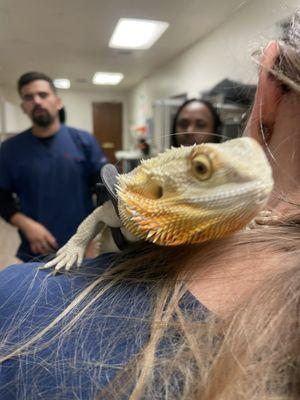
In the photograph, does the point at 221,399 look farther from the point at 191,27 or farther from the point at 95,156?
the point at 191,27

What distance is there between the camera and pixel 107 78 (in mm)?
7824

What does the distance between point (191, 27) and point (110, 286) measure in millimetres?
4066

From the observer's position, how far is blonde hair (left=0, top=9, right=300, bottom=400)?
36 centimetres

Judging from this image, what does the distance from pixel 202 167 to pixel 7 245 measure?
4317 millimetres

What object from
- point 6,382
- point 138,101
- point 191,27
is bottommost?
point 6,382

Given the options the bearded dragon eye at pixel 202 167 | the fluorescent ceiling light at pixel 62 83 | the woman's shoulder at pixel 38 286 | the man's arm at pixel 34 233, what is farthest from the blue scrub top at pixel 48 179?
the fluorescent ceiling light at pixel 62 83

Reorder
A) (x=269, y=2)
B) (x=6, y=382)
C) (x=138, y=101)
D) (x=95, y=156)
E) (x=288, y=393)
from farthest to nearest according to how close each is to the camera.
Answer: (x=138, y=101)
(x=95, y=156)
(x=269, y=2)
(x=6, y=382)
(x=288, y=393)

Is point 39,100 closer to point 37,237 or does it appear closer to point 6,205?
point 6,205

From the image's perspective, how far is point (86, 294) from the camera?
1.74 ft

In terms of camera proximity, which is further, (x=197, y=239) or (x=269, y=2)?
(x=269, y=2)

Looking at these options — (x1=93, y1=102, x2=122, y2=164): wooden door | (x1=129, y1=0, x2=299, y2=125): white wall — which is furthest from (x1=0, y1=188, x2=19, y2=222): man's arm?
(x1=93, y1=102, x2=122, y2=164): wooden door

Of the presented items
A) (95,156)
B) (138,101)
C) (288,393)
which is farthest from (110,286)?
(138,101)

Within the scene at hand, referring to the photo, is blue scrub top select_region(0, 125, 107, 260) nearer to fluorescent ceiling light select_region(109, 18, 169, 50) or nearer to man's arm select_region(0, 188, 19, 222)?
man's arm select_region(0, 188, 19, 222)

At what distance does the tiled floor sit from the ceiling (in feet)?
8.29
